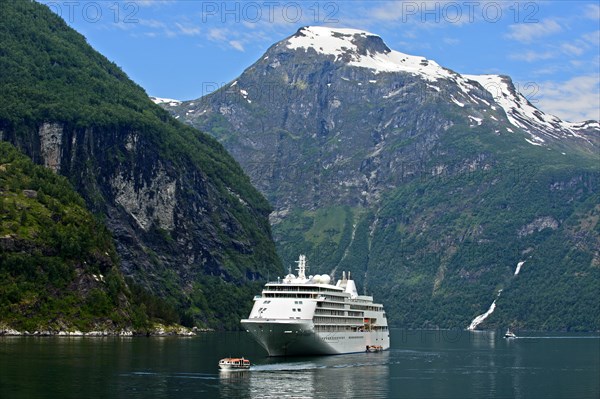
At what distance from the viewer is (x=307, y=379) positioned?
5965 inches

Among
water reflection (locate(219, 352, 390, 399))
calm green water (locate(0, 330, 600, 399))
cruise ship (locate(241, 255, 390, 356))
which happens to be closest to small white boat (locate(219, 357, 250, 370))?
calm green water (locate(0, 330, 600, 399))

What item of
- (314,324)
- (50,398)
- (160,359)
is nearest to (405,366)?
(314,324)

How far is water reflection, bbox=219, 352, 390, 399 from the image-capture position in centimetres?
13425

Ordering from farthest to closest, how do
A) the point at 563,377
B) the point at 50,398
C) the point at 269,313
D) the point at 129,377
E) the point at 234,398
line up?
the point at 269,313 < the point at 563,377 < the point at 129,377 < the point at 234,398 < the point at 50,398

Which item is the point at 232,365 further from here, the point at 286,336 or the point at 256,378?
the point at 286,336

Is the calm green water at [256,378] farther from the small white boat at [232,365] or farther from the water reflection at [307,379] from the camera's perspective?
the small white boat at [232,365]

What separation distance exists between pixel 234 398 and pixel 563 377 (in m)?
73.7

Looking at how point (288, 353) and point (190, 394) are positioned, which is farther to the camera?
point (288, 353)

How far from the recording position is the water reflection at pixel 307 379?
13425cm

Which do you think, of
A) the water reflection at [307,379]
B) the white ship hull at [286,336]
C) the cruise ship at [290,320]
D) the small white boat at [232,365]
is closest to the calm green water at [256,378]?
the water reflection at [307,379]

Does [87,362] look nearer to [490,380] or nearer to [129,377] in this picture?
[129,377]

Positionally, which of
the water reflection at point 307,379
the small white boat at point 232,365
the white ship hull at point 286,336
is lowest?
the water reflection at point 307,379

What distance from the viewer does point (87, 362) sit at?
16262cm

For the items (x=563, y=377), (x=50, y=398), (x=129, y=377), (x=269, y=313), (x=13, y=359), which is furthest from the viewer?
(x=269, y=313)
